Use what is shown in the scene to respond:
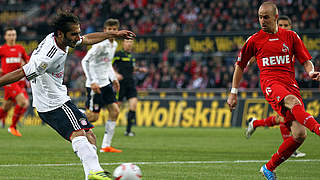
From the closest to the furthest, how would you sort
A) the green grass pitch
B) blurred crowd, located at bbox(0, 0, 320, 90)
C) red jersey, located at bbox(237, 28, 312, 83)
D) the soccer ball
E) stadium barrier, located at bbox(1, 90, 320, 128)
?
the soccer ball < red jersey, located at bbox(237, 28, 312, 83) < the green grass pitch < stadium barrier, located at bbox(1, 90, 320, 128) < blurred crowd, located at bbox(0, 0, 320, 90)

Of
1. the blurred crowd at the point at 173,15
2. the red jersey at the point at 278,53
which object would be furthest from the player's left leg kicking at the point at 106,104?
the blurred crowd at the point at 173,15

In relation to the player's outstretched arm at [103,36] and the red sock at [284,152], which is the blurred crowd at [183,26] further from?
the player's outstretched arm at [103,36]

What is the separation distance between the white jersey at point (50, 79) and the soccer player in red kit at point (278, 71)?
2.22 meters

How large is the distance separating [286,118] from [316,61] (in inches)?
592

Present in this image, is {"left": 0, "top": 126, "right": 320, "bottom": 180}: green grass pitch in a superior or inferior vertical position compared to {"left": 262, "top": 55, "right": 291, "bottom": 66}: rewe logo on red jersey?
inferior

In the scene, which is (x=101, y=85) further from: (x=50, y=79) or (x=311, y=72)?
(x=311, y=72)

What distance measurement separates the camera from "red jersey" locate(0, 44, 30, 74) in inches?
625

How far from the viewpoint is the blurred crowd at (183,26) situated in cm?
2514

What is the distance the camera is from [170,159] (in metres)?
9.98

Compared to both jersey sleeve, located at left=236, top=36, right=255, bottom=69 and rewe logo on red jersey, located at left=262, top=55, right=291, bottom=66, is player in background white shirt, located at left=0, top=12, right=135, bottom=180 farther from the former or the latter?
rewe logo on red jersey, located at left=262, top=55, right=291, bottom=66

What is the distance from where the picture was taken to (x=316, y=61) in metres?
21.5

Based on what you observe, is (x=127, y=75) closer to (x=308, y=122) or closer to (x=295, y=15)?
(x=308, y=122)

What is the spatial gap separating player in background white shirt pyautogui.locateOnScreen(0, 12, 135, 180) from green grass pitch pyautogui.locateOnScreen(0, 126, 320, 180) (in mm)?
1272

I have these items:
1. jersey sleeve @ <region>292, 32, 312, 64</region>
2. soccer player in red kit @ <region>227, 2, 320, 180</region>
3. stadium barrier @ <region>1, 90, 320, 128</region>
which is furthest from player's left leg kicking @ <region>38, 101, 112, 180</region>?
stadium barrier @ <region>1, 90, 320, 128</region>
